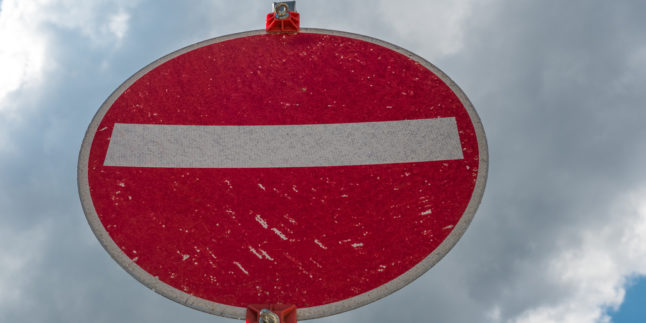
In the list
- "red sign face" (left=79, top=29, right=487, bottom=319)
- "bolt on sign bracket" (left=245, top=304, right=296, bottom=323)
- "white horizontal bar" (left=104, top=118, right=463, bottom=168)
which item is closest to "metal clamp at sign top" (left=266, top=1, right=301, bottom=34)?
"red sign face" (left=79, top=29, right=487, bottom=319)

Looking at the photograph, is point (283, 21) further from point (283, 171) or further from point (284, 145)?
point (283, 171)

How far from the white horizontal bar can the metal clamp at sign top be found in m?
1.43

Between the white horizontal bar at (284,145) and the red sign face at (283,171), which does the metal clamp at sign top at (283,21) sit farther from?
the white horizontal bar at (284,145)

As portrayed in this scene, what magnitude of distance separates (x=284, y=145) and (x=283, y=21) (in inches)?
68.7

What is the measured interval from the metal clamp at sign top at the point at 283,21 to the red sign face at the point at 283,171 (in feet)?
0.29

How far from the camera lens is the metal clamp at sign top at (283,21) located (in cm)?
596

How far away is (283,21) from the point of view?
Answer: 19.6 feet

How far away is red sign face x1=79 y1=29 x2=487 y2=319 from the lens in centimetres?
419

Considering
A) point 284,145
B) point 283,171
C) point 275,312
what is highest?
point 284,145

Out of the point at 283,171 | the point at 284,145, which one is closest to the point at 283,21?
the point at 284,145

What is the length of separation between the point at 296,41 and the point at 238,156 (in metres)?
1.71

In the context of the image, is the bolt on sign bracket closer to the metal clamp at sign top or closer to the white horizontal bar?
the white horizontal bar

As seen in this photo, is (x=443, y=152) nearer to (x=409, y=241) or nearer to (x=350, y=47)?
(x=409, y=241)

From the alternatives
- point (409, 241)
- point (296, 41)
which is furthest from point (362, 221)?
point (296, 41)
